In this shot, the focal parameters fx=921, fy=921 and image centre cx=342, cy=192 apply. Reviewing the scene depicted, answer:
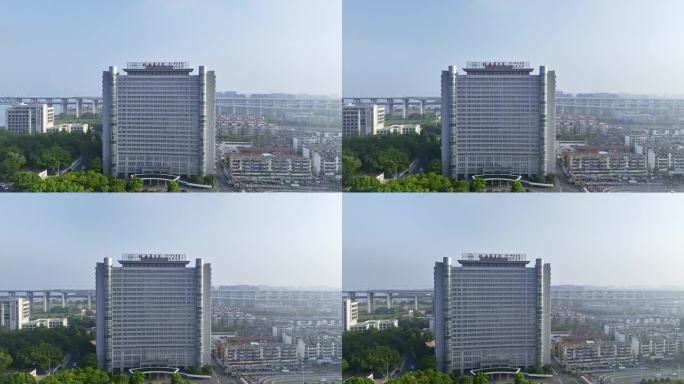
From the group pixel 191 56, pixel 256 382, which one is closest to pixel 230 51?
pixel 191 56

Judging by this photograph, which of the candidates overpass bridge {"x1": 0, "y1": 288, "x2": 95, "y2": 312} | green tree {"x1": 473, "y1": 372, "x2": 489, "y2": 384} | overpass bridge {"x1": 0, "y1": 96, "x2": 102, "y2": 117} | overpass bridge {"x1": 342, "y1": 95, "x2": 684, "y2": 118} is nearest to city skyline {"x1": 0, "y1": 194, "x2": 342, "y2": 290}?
overpass bridge {"x1": 0, "y1": 288, "x2": 95, "y2": 312}

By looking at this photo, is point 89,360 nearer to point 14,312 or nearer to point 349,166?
point 14,312

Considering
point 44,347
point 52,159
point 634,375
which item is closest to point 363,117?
point 52,159

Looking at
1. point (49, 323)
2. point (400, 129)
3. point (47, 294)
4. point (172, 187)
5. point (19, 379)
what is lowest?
point (19, 379)

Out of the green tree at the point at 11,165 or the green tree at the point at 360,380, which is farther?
the green tree at the point at 11,165

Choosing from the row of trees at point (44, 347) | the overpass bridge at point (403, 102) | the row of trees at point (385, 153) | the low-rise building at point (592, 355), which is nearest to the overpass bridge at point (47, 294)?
the row of trees at point (44, 347)

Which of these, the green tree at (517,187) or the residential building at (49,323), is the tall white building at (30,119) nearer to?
the residential building at (49,323)
